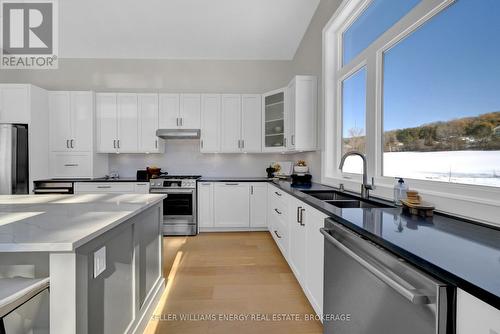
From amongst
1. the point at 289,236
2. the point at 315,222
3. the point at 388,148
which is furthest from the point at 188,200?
the point at 388,148

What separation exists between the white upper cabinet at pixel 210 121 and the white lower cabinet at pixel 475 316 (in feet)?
13.2

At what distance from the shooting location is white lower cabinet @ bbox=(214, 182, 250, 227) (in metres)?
4.13

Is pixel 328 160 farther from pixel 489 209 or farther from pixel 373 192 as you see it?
pixel 489 209

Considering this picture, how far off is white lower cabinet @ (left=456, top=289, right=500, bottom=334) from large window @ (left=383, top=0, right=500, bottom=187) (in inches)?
34.1

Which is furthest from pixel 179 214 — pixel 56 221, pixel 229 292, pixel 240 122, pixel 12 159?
pixel 56 221

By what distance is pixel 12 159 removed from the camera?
358 cm

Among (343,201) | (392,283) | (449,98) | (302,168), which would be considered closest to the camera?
(392,283)

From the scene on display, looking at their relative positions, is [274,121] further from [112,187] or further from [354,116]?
[112,187]

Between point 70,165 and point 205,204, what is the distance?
7.89ft

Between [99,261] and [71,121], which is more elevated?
[71,121]

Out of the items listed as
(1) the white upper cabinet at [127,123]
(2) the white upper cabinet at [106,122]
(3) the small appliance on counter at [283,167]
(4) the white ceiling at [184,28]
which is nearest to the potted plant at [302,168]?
(3) the small appliance on counter at [283,167]

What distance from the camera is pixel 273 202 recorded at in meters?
3.57

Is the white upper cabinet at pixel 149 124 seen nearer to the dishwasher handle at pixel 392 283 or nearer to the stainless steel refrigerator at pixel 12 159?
the stainless steel refrigerator at pixel 12 159

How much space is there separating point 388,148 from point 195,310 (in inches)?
81.2
